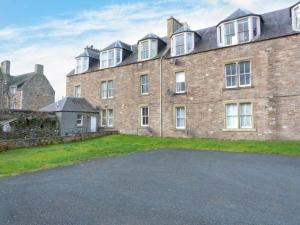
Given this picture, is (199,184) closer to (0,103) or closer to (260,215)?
(260,215)

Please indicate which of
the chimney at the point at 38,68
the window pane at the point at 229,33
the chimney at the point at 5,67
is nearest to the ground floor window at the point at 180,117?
the window pane at the point at 229,33

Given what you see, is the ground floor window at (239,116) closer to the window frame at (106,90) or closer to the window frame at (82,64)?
the window frame at (106,90)

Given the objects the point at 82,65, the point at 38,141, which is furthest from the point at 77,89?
the point at 38,141

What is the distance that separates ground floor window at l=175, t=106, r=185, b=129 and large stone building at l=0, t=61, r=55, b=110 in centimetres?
2908

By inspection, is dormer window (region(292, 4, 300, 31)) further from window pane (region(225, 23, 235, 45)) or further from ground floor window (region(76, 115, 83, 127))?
ground floor window (region(76, 115, 83, 127))

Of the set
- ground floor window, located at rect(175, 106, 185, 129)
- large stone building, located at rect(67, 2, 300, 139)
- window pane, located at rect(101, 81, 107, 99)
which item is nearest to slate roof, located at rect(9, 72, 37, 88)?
window pane, located at rect(101, 81, 107, 99)

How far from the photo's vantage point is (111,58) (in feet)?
94.6

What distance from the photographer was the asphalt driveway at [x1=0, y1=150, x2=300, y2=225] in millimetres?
5312

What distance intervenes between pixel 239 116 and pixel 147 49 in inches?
435

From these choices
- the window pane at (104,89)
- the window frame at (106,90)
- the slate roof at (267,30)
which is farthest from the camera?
the window pane at (104,89)

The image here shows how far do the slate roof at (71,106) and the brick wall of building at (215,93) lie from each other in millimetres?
1614

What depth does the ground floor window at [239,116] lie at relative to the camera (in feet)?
65.2

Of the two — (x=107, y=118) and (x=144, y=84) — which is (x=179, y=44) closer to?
(x=144, y=84)

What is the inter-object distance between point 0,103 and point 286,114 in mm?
42121
